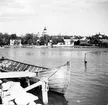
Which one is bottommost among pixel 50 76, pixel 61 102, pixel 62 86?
pixel 61 102

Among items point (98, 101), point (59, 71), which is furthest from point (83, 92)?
point (59, 71)

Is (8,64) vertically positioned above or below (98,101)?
above

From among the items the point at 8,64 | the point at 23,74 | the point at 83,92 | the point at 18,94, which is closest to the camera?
the point at 18,94

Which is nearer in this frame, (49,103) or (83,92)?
(49,103)

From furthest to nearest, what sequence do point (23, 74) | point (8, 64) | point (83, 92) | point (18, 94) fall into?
1. point (8, 64)
2. point (83, 92)
3. point (23, 74)
4. point (18, 94)

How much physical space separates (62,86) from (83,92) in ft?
11.0

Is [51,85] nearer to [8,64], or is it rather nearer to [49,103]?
[49,103]

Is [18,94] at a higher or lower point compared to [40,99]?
higher

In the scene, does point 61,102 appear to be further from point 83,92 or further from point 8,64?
point 8,64

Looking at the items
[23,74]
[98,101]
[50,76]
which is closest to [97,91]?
[98,101]

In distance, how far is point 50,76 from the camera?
1780cm

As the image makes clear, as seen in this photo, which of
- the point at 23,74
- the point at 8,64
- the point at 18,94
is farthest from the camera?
the point at 8,64

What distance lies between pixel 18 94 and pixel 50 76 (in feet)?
15.4

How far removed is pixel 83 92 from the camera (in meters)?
20.9
